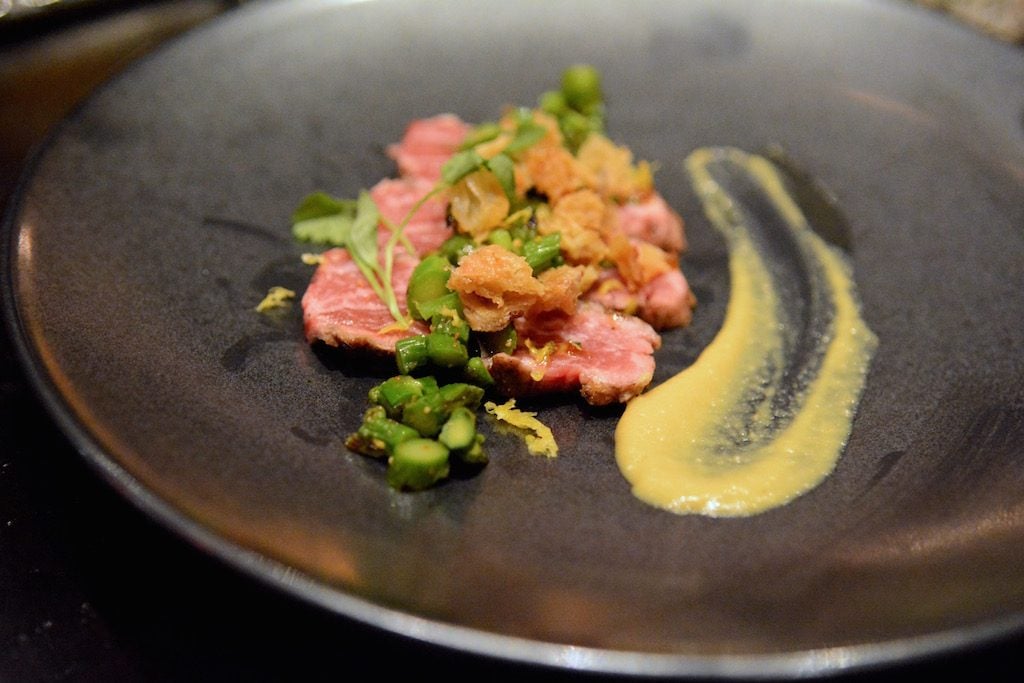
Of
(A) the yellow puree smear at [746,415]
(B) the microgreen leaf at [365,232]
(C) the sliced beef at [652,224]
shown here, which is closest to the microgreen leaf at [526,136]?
(C) the sliced beef at [652,224]

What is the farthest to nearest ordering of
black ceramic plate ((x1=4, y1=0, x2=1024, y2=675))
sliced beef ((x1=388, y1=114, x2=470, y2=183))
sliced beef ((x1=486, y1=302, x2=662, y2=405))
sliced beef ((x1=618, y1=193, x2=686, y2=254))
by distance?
sliced beef ((x1=388, y1=114, x2=470, y2=183))
sliced beef ((x1=618, y1=193, x2=686, y2=254))
sliced beef ((x1=486, y1=302, x2=662, y2=405))
black ceramic plate ((x1=4, y1=0, x2=1024, y2=675))

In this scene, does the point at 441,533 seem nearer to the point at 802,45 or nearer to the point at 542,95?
the point at 542,95

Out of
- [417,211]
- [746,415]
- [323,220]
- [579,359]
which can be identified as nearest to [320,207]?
[323,220]

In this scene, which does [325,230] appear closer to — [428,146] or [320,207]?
[320,207]

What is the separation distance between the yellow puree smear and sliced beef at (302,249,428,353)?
855mm

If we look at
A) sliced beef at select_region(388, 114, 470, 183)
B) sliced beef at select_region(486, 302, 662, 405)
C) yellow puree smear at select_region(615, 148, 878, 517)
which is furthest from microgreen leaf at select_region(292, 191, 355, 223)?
yellow puree smear at select_region(615, 148, 878, 517)

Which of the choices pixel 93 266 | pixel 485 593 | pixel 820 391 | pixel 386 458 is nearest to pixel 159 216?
pixel 93 266

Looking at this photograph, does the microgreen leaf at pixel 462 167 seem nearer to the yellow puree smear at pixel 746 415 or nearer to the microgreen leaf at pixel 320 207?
the microgreen leaf at pixel 320 207

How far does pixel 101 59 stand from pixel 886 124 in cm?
435

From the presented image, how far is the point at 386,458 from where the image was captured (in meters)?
2.55

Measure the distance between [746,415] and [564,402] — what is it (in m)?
0.61

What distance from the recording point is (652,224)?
11.7ft

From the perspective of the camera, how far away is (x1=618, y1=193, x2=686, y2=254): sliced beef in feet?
11.7

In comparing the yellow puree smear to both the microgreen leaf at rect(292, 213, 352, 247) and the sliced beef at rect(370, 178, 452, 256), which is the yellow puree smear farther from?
the microgreen leaf at rect(292, 213, 352, 247)
